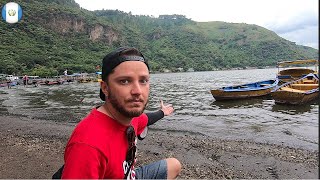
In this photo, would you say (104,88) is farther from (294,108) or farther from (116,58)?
(294,108)

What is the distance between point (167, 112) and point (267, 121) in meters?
12.2

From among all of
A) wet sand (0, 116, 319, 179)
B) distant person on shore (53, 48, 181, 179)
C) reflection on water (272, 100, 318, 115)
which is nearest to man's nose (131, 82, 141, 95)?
distant person on shore (53, 48, 181, 179)

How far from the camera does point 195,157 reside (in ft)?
25.6

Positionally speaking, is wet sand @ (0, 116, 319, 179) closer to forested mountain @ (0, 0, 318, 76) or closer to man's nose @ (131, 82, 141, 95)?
man's nose @ (131, 82, 141, 95)

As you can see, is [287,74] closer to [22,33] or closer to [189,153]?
[189,153]

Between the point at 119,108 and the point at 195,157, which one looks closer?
the point at 119,108

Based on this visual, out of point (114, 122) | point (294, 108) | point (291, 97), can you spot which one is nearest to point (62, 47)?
point (291, 97)

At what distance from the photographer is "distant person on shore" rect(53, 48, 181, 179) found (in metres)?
1.84

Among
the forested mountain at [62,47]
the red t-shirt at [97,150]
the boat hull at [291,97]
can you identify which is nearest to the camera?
the red t-shirt at [97,150]

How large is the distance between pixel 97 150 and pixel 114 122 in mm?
361

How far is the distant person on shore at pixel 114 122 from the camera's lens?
6.03 ft

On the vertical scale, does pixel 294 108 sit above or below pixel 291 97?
below

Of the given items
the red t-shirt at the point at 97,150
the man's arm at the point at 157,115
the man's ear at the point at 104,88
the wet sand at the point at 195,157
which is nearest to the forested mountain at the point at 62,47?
the wet sand at the point at 195,157

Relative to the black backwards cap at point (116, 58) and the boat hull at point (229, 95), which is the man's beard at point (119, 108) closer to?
the black backwards cap at point (116, 58)
